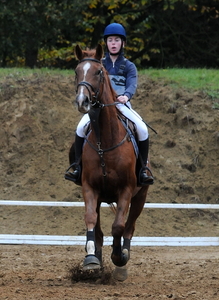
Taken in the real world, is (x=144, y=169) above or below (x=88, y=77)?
below

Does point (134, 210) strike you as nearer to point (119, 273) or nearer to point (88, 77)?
point (119, 273)

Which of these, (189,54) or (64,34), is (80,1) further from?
(189,54)

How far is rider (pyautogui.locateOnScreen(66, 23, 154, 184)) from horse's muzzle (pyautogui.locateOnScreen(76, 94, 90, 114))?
5.20 ft

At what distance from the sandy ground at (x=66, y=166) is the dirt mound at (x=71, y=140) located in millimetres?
24

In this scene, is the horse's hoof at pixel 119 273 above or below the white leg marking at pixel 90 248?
below

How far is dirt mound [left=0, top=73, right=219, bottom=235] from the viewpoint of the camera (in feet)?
47.6

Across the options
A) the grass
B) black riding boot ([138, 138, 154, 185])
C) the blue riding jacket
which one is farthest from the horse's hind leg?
the grass

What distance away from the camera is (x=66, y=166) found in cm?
1506

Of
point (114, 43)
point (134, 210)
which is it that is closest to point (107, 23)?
point (134, 210)

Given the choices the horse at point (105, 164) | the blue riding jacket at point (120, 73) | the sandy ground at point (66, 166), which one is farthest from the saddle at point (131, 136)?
the sandy ground at point (66, 166)

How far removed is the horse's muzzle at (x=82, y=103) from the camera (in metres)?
6.64

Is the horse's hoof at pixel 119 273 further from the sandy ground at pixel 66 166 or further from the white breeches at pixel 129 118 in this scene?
the white breeches at pixel 129 118

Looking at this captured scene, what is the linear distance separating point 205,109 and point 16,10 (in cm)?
1023

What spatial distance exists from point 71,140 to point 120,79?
7.08 metres
